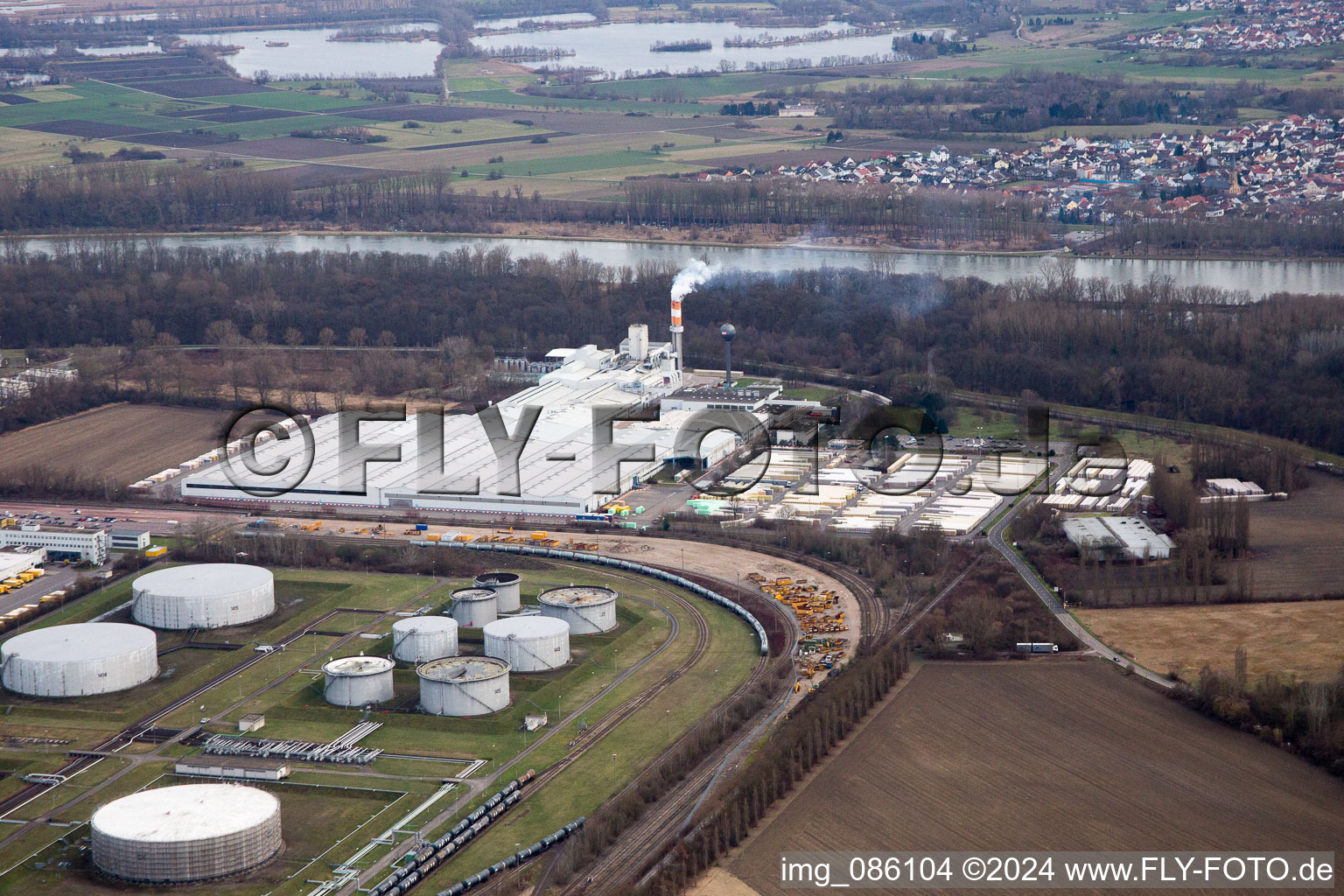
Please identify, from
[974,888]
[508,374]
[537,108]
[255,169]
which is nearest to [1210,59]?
[537,108]

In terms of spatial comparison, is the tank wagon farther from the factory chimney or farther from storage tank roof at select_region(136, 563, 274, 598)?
the factory chimney

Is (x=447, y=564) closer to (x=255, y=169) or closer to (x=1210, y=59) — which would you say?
(x=255, y=169)

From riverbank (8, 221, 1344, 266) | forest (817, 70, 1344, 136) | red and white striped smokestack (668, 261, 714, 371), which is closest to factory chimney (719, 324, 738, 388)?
red and white striped smokestack (668, 261, 714, 371)

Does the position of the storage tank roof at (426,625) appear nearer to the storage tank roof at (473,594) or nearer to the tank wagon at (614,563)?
the storage tank roof at (473,594)

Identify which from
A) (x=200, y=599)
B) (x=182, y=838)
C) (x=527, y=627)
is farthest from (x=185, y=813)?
(x=200, y=599)

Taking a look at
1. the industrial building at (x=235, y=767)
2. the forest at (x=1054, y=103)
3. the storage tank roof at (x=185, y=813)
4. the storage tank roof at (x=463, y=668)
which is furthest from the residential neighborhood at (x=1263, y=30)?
the storage tank roof at (x=185, y=813)

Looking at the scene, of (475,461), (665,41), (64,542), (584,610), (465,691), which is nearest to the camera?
(465,691)

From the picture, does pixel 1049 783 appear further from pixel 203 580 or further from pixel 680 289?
pixel 680 289
